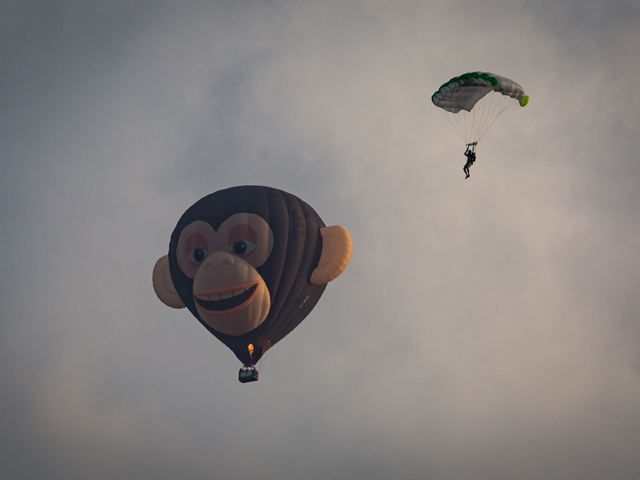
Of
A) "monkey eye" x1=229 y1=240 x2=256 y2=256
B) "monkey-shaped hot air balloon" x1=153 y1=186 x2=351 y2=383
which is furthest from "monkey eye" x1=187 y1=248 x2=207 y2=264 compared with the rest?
"monkey eye" x1=229 y1=240 x2=256 y2=256

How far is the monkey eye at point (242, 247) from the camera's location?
29.5m

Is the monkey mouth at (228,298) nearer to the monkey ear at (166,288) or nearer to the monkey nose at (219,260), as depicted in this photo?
the monkey nose at (219,260)

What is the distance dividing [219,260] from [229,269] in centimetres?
44

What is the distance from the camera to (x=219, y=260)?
2919 cm

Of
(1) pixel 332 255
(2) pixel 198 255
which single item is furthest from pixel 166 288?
(1) pixel 332 255

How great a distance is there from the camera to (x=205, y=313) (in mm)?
29797

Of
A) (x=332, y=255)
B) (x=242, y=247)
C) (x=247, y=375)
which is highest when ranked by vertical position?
(x=332, y=255)

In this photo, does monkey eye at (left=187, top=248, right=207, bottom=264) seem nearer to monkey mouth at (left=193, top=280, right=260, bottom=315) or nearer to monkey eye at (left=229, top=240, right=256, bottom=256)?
monkey eye at (left=229, top=240, right=256, bottom=256)

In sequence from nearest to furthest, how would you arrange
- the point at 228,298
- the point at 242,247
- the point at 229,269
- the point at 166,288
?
the point at 229,269 < the point at 228,298 < the point at 242,247 < the point at 166,288

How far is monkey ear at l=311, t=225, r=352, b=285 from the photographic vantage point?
3069cm

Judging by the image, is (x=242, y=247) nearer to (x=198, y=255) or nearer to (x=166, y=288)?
(x=198, y=255)

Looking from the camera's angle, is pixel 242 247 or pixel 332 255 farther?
pixel 332 255

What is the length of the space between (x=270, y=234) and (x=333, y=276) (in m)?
2.63

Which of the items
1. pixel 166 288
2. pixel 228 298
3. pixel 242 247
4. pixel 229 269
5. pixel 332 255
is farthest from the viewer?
pixel 166 288
